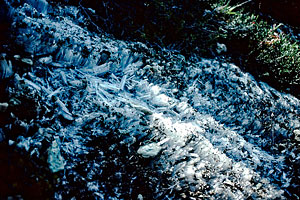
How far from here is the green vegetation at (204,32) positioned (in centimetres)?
273

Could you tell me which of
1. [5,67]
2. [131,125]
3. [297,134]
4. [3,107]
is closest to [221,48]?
[297,134]

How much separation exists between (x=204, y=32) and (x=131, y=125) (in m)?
2.33

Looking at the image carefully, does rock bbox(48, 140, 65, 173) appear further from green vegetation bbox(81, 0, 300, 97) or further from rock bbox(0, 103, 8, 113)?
green vegetation bbox(81, 0, 300, 97)

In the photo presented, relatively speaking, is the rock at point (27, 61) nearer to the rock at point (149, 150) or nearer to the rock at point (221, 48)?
the rock at point (149, 150)

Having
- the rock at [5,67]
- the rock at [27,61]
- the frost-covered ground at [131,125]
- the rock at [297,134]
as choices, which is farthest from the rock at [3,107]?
the rock at [297,134]

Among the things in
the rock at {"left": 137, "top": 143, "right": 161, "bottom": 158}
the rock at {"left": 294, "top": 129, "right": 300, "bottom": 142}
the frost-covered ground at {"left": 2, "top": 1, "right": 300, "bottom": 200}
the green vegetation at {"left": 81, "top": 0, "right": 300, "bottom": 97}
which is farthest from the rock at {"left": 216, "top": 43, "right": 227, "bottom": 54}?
the rock at {"left": 137, "top": 143, "right": 161, "bottom": 158}

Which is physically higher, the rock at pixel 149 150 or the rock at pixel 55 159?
the rock at pixel 149 150

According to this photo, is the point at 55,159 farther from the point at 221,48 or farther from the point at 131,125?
the point at 221,48

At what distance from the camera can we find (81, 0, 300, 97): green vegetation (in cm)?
273

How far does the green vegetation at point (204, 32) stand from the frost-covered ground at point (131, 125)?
35 centimetres

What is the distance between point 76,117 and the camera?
4.89 feet

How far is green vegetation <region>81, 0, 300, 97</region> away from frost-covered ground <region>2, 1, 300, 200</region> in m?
0.35

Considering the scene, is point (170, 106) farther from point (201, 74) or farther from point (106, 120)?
point (201, 74)

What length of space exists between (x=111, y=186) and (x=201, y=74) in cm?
203
